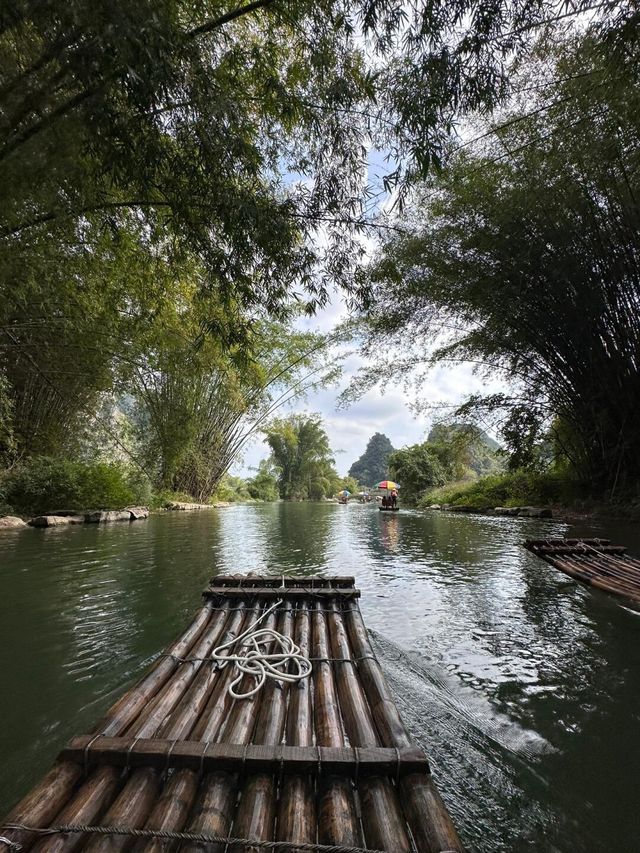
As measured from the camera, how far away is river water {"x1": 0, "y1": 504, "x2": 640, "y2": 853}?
1.47 meters

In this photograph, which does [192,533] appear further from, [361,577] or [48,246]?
[48,246]

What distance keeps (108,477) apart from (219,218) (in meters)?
9.45

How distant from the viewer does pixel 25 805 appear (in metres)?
1.03

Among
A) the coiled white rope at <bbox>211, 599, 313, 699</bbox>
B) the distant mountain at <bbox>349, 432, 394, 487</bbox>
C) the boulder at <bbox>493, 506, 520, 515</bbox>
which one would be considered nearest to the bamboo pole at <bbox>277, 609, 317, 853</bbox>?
the coiled white rope at <bbox>211, 599, 313, 699</bbox>

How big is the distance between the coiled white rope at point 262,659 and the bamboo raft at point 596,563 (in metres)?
2.87

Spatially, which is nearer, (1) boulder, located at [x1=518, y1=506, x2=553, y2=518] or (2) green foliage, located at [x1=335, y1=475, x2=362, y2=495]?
(1) boulder, located at [x1=518, y1=506, x2=553, y2=518]

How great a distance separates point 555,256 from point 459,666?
23.0ft

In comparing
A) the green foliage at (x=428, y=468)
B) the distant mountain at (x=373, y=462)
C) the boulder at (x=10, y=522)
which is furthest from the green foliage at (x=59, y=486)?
the distant mountain at (x=373, y=462)

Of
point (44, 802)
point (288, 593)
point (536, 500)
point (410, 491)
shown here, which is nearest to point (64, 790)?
point (44, 802)

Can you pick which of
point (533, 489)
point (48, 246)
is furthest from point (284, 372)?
point (48, 246)

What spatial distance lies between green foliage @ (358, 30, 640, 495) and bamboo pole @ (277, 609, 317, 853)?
347cm

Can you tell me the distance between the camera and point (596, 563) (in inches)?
165

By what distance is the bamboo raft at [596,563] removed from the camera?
11.4ft

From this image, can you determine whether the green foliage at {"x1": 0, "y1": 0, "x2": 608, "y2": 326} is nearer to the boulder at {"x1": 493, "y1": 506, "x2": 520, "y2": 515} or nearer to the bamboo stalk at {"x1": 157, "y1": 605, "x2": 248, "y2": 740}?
the bamboo stalk at {"x1": 157, "y1": 605, "x2": 248, "y2": 740}
